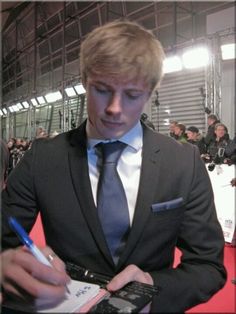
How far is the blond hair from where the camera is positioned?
1.08 ft

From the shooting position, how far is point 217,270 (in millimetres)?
398

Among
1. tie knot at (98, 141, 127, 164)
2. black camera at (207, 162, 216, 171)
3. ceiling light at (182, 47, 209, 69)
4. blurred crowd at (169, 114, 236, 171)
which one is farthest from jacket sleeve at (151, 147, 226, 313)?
ceiling light at (182, 47, 209, 69)

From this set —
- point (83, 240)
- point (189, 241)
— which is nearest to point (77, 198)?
point (83, 240)

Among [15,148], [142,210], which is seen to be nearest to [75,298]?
[142,210]

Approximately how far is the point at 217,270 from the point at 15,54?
398 mm

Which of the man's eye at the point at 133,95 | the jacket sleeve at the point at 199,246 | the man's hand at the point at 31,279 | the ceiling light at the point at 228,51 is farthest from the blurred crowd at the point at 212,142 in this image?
the man's hand at the point at 31,279

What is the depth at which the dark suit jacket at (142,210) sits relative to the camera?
39 centimetres

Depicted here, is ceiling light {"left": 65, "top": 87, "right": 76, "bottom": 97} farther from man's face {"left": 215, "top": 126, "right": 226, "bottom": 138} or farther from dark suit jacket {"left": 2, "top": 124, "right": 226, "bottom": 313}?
man's face {"left": 215, "top": 126, "right": 226, "bottom": 138}

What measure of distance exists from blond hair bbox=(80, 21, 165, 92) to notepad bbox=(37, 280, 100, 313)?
196 millimetres

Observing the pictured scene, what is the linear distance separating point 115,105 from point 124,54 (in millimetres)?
62

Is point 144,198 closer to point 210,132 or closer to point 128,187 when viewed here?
point 128,187

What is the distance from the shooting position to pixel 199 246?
0.41 m

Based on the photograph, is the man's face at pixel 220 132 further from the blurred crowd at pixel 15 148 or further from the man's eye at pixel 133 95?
the man's eye at pixel 133 95

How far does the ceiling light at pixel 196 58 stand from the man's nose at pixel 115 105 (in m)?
2.45
